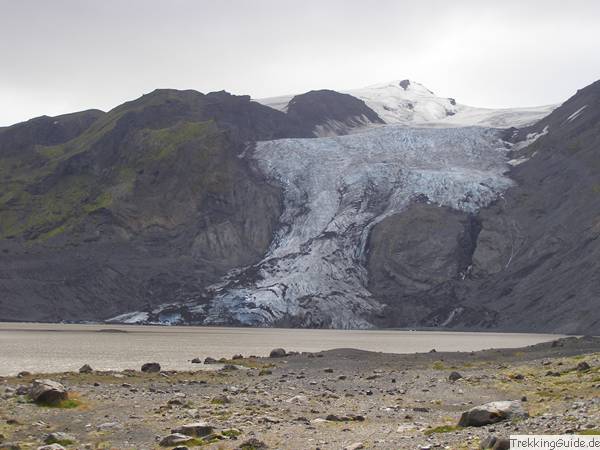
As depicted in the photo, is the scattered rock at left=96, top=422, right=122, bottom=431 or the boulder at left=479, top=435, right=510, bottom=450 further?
the scattered rock at left=96, top=422, right=122, bottom=431

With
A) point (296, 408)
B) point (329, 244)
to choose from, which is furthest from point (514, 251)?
point (296, 408)

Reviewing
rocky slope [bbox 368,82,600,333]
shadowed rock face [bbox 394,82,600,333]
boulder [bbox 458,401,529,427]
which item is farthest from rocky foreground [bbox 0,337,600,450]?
rocky slope [bbox 368,82,600,333]

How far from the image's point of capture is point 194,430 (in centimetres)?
2359

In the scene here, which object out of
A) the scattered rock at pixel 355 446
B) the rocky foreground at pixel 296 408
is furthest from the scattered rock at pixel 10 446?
the scattered rock at pixel 355 446

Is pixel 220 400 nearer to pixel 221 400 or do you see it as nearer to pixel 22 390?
pixel 221 400

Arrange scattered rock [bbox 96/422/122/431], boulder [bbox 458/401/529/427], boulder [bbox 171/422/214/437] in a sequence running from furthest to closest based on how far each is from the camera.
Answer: scattered rock [bbox 96/422/122/431]
boulder [bbox 171/422/214/437]
boulder [bbox 458/401/529/427]

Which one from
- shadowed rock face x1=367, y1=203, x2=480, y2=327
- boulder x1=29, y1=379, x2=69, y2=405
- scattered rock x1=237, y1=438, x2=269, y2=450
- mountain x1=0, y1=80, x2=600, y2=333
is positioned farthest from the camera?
shadowed rock face x1=367, y1=203, x2=480, y2=327

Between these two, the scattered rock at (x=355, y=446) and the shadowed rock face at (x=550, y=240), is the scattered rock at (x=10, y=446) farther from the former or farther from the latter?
the shadowed rock face at (x=550, y=240)

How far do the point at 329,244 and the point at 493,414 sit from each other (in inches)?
6080

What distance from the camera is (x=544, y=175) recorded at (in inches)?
7298

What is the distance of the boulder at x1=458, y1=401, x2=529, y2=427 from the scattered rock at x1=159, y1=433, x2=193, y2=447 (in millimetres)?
7609

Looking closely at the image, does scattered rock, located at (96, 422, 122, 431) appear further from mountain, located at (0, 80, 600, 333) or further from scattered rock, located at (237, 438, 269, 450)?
mountain, located at (0, 80, 600, 333)

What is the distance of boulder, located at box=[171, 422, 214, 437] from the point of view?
77.1ft

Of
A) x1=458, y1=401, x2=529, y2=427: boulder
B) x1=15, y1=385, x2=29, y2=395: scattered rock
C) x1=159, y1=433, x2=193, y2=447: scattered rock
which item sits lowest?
x1=15, y1=385, x2=29, y2=395: scattered rock
